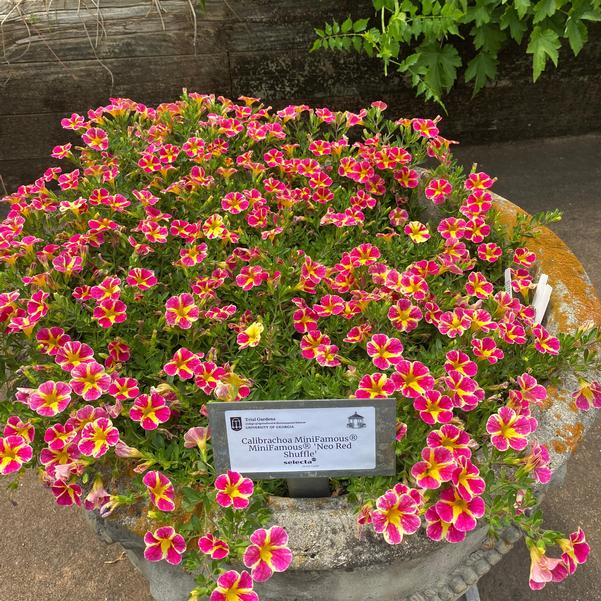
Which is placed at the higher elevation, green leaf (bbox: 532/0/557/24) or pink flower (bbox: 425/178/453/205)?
green leaf (bbox: 532/0/557/24)

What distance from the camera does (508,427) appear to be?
46.8 inches

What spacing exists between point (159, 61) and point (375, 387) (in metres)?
2.66

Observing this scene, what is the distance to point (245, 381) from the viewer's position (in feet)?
4.42

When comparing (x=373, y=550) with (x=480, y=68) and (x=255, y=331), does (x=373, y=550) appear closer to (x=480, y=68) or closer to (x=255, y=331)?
(x=255, y=331)

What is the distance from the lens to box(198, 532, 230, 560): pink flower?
108 centimetres

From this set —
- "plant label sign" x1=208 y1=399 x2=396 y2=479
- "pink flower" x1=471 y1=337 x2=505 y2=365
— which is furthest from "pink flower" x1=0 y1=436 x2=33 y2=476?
"pink flower" x1=471 y1=337 x2=505 y2=365

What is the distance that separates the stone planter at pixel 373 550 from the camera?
115cm

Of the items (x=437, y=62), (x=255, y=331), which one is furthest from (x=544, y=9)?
(x=255, y=331)

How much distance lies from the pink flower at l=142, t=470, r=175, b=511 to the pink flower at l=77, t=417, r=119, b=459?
0.33 ft

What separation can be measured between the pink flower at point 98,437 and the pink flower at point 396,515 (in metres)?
0.51

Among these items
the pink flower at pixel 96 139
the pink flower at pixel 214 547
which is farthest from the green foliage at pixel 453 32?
the pink flower at pixel 214 547

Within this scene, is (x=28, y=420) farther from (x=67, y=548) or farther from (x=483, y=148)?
(x=483, y=148)

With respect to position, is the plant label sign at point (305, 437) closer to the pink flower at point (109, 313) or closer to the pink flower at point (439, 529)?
the pink flower at point (439, 529)

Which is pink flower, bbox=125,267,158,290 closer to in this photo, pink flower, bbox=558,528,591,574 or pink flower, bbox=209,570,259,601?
pink flower, bbox=209,570,259,601
